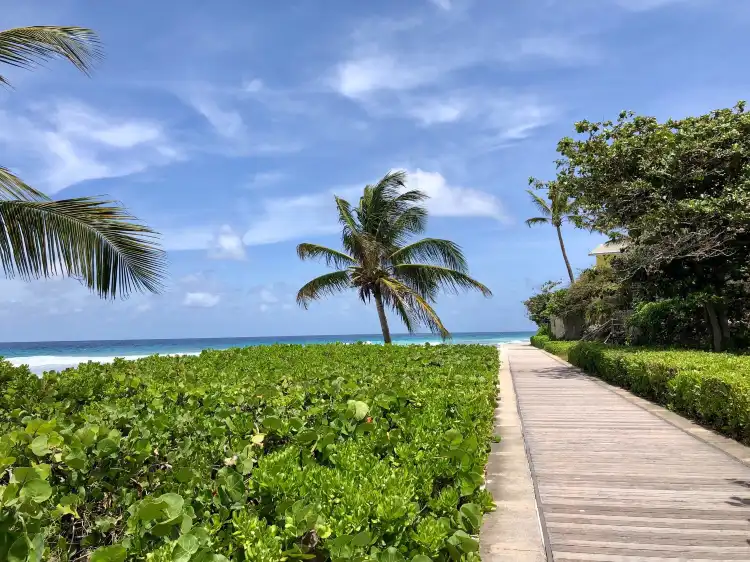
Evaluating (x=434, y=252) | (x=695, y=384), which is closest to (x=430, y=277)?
(x=434, y=252)

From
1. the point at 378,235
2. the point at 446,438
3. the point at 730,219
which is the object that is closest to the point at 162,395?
the point at 446,438

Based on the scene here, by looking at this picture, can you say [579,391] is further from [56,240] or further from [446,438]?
[56,240]

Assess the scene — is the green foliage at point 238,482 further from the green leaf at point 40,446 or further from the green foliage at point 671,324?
the green foliage at point 671,324

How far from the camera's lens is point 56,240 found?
5750mm

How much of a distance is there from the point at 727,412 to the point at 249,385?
5890mm

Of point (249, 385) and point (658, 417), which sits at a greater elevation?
point (249, 385)

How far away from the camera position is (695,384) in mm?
7488

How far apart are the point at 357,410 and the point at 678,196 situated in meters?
13.4

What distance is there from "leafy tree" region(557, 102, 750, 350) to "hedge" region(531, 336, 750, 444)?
351cm

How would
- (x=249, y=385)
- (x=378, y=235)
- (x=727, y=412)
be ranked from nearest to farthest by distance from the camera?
(x=249, y=385)
(x=727, y=412)
(x=378, y=235)

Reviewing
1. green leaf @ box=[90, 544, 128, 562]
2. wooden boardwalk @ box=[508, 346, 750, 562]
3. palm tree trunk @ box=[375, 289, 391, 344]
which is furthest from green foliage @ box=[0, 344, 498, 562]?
palm tree trunk @ box=[375, 289, 391, 344]

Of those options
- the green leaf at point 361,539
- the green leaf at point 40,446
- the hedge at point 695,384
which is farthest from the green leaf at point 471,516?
the hedge at point 695,384

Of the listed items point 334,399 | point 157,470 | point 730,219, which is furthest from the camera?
point 730,219

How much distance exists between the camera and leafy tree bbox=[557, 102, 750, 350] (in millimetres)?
12570
